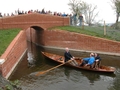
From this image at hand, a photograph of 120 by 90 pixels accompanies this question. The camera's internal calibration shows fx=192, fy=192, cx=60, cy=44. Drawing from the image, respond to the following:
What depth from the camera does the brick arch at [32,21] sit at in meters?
26.2

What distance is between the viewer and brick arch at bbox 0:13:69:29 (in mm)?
26234

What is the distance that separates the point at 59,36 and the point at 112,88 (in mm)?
14500

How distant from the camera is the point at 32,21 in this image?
27.3 metres

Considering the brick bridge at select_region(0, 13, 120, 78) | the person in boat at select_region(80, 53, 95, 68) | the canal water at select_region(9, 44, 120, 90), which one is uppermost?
the brick bridge at select_region(0, 13, 120, 78)

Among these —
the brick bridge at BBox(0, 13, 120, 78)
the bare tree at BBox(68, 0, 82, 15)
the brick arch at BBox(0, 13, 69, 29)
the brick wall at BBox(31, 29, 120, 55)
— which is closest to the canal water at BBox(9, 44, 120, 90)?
the brick wall at BBox(31, 29, 120, 55)

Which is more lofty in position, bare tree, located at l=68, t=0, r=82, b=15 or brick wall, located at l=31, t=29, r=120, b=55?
bare tree, located at l=68, t=0, r=82, b=15

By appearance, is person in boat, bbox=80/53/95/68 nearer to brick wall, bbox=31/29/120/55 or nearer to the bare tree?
brick wall, bbox=31/29/120/55

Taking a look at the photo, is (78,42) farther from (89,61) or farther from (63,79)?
(63,79)

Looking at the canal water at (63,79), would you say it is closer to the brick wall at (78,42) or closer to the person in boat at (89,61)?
the person in boat at (89,61)

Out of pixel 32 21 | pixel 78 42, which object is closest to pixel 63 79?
pixel 78 42

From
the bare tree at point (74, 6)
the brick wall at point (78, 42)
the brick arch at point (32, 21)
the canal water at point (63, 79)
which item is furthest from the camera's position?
the bare tree at point (74, 6)

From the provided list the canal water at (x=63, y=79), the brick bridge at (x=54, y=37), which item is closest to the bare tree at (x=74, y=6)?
the brick bridge at (x=54, y=37)

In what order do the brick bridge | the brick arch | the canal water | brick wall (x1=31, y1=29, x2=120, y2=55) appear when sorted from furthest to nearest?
the brick arch
the brick bridge
brick wall (x1=31, y1=29, x2=120, y2=55)
the canal water

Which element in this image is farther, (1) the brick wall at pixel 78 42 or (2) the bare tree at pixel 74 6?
(2) the bare tree at pixel 74 6
